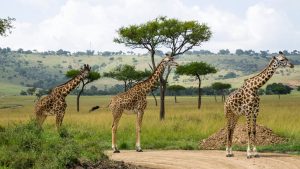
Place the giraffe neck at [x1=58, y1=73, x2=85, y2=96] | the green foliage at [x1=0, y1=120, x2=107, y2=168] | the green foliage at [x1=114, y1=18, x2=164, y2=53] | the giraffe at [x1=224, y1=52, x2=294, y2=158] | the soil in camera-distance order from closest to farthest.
A: the green foliage at [x1=0, y1=120, x2=107, y2=168], the soil, the giraffe at [x1=224, y1=52, x2=294, y2=158], the giraffe neck at [x1=58, y1=73, x2=85, y2=96], the green foliage at [x1=114, y1=18, x2=164, y2=53]

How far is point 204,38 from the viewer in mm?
40094

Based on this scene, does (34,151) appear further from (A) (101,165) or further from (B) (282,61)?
(B) (282,61)

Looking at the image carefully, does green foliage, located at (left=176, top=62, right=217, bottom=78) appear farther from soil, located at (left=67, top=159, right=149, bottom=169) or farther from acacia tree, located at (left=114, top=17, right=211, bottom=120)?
soil, located at (left=67, top=159, right=149, bottom=169)

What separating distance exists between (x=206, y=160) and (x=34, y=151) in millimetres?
5225

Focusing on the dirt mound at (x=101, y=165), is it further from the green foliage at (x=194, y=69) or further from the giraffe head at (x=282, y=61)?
the green foliage at (x=194, y=69)

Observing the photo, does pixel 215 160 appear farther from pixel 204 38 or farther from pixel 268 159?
pixel 204 38

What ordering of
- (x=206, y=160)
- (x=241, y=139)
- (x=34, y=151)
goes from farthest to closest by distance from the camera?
(x=241, y=139)
(x=206, y=160)
(x=34, y=151)

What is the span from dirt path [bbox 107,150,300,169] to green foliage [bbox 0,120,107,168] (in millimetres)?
1933

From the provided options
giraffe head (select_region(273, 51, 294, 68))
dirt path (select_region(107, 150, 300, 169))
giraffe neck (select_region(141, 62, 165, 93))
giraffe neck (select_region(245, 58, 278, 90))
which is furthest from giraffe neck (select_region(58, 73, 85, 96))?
giraffe head (select_region(273, 51, 294, 68))

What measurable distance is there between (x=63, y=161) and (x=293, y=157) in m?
7.44

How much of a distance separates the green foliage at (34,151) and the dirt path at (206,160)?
1.93m

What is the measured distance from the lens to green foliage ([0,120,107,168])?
11594 mm

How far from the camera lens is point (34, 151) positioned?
12602mm

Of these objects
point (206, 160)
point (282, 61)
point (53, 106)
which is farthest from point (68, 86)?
point (282, 61)
